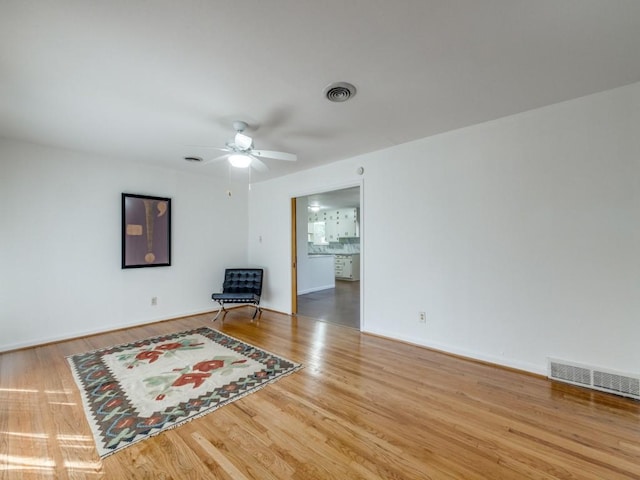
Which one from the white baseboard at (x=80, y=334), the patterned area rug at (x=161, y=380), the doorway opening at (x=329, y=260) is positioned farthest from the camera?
the doorway opening at (x=329, y=260)

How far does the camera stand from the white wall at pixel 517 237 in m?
2.28

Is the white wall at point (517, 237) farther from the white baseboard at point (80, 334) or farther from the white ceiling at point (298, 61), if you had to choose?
the white baseboard at point (80, 334)

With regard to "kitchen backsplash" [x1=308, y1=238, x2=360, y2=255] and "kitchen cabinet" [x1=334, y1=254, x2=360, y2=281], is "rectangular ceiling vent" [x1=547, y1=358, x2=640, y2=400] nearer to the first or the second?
"kitchen cabinet" [x1=334, y1=254, x2=360, y2=281]

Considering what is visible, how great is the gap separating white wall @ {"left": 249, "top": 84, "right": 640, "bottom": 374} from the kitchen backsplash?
5.77 meters

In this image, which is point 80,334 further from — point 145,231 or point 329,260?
point 329,260

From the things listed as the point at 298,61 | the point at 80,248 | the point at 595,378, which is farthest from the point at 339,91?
the point at 80,248

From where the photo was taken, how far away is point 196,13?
5.00ft

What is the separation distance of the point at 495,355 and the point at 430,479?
1.82 m

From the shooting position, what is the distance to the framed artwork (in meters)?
4.17

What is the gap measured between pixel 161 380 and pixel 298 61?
2927 mm

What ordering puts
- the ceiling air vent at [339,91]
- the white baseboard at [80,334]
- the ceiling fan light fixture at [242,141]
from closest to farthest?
the ceiling air vent at [339,91] < the ceiling fan light fixture at [242,141] < the white baseboard at [80,334]

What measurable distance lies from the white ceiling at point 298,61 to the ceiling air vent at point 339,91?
2.4 inches

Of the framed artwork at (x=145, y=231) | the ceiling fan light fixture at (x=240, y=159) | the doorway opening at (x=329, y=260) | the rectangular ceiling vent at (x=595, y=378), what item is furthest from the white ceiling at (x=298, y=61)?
the rectangular ceiling vent at (x=595, y=378)

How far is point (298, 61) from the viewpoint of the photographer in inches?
75.7
